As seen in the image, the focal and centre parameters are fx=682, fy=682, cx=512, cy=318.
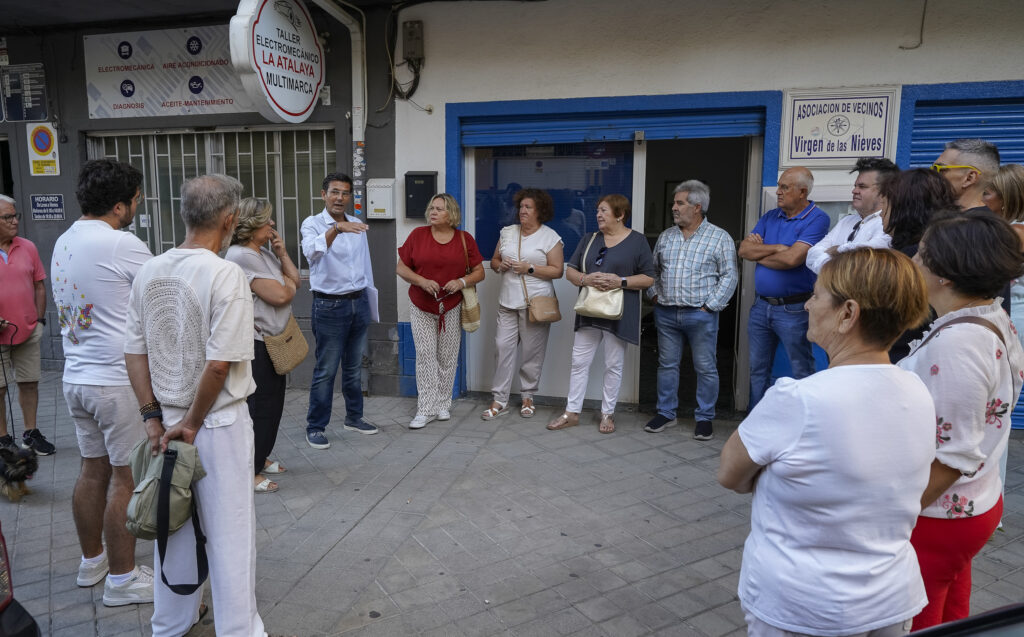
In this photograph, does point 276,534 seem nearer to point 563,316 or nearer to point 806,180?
point 563,316

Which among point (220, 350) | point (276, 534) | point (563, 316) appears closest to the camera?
point (220, 350)

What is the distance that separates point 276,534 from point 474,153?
12.3 ft

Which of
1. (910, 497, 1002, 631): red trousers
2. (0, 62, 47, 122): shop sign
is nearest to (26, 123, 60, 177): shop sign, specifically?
(0, 62, 47, 122): shop sign

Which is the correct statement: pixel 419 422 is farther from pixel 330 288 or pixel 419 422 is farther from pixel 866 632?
pixel 866 632

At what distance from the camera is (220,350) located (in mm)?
2410

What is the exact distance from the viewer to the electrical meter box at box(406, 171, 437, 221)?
598 centimetres

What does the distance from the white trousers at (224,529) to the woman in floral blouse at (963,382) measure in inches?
89.5

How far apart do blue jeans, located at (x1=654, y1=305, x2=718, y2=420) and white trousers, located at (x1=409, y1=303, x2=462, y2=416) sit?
5.48 feet

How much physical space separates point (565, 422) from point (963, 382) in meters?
3.79

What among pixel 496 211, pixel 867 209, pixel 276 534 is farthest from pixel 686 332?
pixel 276 534

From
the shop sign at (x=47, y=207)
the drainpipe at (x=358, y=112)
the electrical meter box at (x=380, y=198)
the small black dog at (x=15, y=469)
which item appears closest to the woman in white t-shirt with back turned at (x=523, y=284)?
the electrical meter box at (x=380, y=198)

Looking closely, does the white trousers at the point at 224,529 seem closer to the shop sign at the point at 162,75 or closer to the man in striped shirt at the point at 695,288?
the man in striped shirt at the point at 695,288

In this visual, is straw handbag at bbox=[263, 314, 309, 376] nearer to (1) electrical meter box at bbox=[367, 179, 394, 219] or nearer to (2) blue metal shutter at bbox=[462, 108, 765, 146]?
(1) electrical meter box at bbox=[367, 179, 394, 219]

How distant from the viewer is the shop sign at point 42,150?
710 cm
